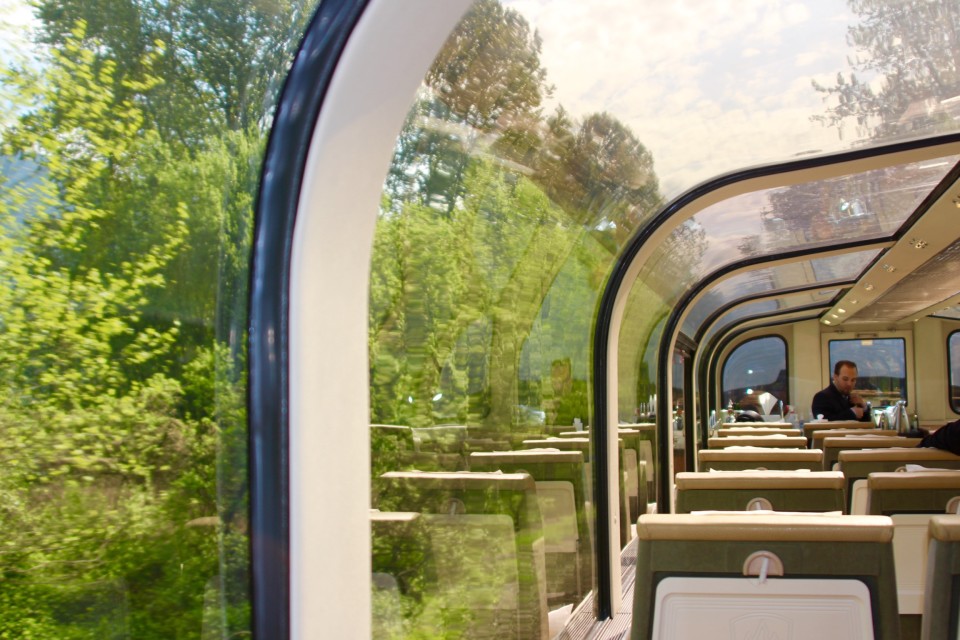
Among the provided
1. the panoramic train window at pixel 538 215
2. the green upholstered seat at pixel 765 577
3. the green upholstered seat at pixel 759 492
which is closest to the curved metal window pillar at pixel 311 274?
the panoramic train window at pixel 538 215

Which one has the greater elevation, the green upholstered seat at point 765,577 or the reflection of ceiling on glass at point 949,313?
the reflection of ceiling on glass at point 949,313

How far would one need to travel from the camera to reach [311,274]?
1.71 m

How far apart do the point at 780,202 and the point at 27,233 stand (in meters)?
5.68

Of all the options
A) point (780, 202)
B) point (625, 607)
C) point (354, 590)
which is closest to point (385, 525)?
point (354, 590)

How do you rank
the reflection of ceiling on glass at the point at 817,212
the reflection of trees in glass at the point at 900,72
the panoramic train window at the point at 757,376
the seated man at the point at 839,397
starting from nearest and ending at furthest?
the reflection of trees in glass at the point at 900,72, the reflection of ceiling on glass at the point at 817,212, the seated man at the point at 839,397, the panoramic train window at the point at 757,376

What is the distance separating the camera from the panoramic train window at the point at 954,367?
60.7 ft

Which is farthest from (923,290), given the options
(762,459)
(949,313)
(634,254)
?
(634,254)

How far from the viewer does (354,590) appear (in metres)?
1.84

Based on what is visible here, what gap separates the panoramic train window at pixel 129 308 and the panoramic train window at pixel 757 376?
18.3 metres

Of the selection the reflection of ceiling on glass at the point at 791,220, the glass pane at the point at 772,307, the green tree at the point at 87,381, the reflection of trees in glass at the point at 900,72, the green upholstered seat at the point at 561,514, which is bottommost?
the green upholstered seat at the point at 561,514

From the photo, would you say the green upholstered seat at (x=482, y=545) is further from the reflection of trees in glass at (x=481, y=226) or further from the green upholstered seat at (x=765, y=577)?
the green upholstered seat at (x=765, y=577)

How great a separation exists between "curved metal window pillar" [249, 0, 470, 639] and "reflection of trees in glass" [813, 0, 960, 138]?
219cm

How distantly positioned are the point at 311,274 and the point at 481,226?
149 centimetres

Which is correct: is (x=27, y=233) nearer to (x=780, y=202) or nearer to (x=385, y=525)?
(x=385, y=525)
